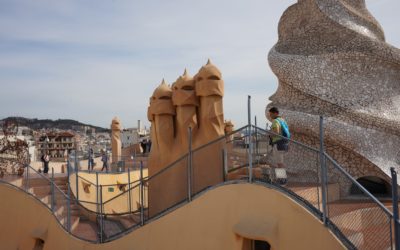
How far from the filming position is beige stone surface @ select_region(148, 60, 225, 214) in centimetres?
871

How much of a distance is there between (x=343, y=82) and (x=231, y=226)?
4.09m

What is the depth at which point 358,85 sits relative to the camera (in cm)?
839

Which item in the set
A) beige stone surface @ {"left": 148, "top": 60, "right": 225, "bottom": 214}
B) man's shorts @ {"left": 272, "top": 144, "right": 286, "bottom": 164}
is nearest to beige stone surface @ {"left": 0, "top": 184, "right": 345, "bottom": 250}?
man's shorts @ {"left": 272, "top": 144, "right": 286, "bottom": 164}

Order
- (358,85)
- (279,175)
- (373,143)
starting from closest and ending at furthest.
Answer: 1. (279,175)
2. (373,143)
3. (358,85)

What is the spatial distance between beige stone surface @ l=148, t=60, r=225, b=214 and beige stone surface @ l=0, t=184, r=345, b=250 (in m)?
1.33

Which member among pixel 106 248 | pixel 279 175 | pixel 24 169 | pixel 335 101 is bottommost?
pixel 106 248

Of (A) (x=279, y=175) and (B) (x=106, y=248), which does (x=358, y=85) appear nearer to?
(A) (x=279, y=175)

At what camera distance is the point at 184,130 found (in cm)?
948

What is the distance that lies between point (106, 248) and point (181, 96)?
381cm

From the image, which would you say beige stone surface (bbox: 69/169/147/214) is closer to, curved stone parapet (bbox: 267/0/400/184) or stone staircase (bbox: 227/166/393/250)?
curved stone parapet (bbox: 267/0/400/184)

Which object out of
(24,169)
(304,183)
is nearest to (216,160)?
(304,183)

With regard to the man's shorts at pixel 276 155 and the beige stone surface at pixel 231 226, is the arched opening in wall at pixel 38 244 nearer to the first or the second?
the beige stone surface at pixel 231 226

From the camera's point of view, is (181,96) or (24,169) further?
(24,169)

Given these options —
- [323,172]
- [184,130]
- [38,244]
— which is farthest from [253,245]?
[38,244]
